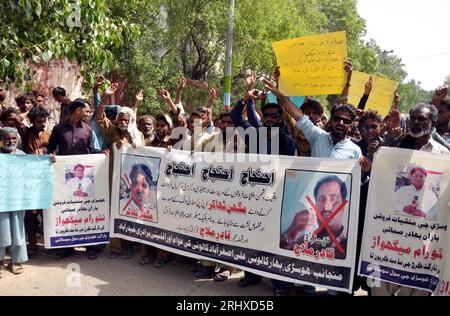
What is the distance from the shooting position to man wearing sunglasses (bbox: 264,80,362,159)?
3656 millimetres

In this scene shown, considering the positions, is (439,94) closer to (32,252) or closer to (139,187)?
(139,187)

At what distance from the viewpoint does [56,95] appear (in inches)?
230

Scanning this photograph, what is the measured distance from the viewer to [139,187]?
4.77 metres

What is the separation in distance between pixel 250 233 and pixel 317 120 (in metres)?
1.57

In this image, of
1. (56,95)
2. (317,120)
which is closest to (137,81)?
(56,95)

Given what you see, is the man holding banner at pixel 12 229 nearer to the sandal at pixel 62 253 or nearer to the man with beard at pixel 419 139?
the sandal at pixel 62 253

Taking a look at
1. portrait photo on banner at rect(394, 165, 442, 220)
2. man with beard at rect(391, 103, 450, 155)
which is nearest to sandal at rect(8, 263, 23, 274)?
portrait photo on banner at rect(394, 165, 442, 220)

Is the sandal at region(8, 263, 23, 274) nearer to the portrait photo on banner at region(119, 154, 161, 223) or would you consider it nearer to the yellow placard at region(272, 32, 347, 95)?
the portrait photo on banner at region(119, 154, 161, 223)

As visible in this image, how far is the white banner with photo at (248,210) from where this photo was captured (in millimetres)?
3498

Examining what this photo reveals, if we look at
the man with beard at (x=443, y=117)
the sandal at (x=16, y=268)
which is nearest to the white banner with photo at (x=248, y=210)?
the sandal at (x=16, y=268)

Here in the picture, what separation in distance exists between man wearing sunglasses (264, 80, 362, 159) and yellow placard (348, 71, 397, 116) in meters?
1.97

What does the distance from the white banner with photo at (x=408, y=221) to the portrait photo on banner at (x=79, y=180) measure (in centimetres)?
319

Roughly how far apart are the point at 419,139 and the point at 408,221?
699 mm

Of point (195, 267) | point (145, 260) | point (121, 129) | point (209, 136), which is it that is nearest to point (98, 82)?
point (121, 129)
